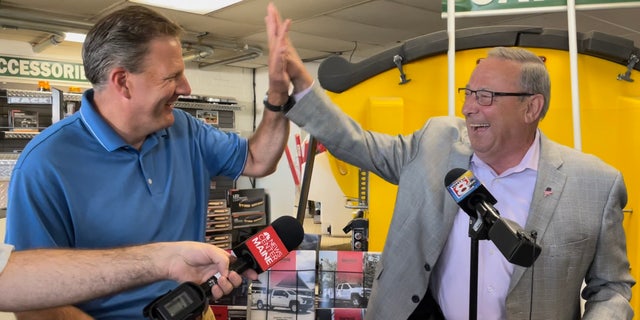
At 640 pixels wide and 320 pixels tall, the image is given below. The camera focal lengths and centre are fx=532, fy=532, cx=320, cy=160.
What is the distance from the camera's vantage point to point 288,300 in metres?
2.25

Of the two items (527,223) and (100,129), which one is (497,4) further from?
(100,129)

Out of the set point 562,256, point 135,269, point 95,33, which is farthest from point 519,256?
point 95,33

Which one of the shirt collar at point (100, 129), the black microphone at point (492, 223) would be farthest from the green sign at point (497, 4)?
the shirt collar at point (100, 129)

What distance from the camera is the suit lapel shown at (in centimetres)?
173

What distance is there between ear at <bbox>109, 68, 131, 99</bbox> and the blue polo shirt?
101mm

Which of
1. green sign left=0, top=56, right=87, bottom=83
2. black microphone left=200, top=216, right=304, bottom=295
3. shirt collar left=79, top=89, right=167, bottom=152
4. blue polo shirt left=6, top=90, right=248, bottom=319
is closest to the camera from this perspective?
black microphone left=200, top=216, right=304, bottom=295

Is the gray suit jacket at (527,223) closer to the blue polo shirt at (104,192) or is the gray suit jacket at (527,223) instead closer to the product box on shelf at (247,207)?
the blue polo shirt at (104,192)

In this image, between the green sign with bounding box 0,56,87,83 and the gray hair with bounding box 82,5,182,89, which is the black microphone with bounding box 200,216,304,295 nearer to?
the gray hair with bounding box 82,5,182,89

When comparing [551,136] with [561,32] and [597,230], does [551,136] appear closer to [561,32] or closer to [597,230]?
[561,32]

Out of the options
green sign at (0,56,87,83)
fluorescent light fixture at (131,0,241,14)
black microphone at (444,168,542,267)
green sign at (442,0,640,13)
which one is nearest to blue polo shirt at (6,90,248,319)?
black microphone at (444,168,542,267)

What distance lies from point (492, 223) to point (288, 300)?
1287 mm

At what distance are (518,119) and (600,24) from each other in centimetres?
487

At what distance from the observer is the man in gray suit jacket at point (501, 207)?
1728 mm

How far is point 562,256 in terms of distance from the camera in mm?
1722
